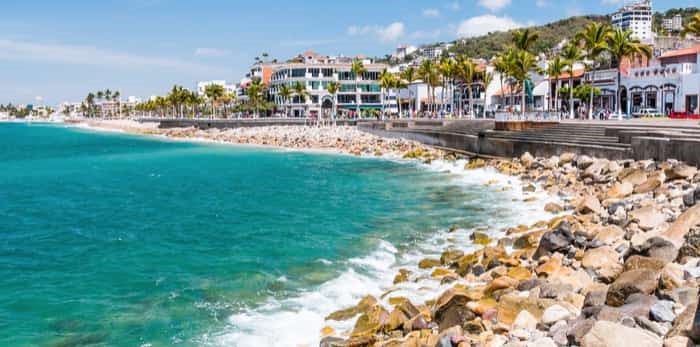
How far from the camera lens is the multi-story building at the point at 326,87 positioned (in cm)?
12638

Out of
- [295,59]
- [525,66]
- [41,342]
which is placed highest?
[295,59]

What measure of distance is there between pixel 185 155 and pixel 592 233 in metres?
63.6

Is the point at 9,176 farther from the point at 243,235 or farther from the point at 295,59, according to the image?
the point at 295,59

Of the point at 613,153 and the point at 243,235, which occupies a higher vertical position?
the point at 613,153

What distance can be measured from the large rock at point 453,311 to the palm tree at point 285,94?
367 feet

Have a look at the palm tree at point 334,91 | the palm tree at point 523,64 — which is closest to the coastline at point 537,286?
the palm tree at point 523,64

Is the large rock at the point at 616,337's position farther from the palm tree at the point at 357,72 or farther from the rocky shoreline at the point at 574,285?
the palm tree at the point at 357,72

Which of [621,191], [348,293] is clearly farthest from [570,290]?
[621,191]

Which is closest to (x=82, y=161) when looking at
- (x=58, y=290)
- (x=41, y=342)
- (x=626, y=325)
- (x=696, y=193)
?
(x=58, y=290)

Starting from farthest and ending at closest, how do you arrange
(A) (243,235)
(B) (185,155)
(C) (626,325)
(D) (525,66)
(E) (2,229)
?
(B) (185,155) < (D) (525,66) < (E) (2,229) < (A) (243,235) < (C) (626,325)

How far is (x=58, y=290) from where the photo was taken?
17672 millimetres

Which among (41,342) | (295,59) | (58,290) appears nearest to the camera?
(41,342)

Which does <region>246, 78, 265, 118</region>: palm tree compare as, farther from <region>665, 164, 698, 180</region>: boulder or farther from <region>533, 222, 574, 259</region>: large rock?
<region>533, 222, 574, 259</region>: large rock

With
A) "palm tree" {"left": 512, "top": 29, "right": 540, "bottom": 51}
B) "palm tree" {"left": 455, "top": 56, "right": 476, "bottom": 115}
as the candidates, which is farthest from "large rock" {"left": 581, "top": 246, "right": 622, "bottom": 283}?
"palm tree" {"left": 455, "top": 56, "right": 476, "bottom": 115}
